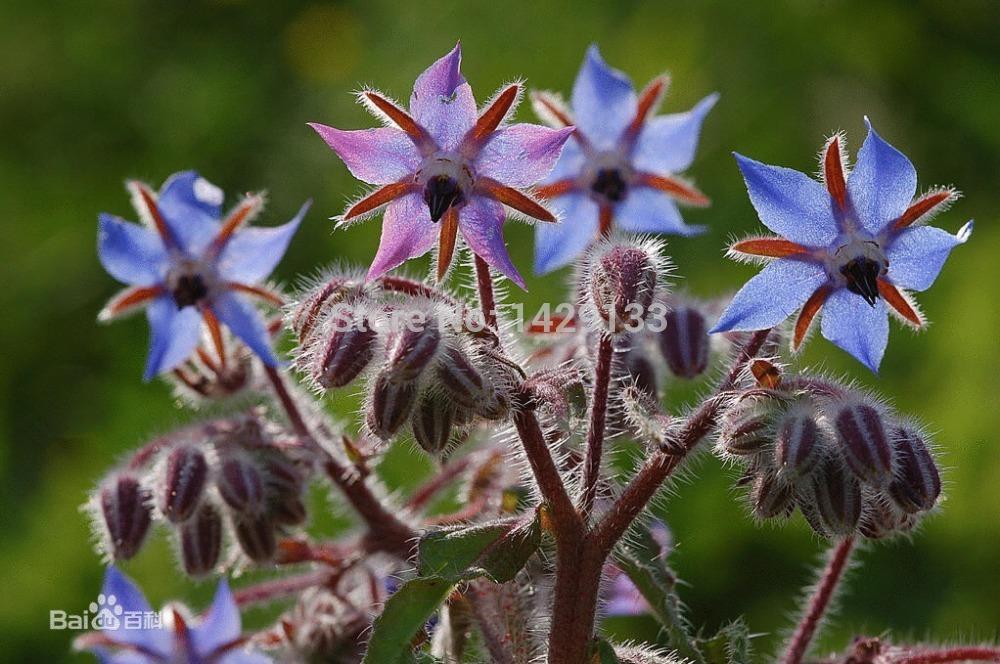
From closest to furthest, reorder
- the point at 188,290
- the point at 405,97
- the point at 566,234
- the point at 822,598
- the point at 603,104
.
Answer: the point at 822,598
the point at 188,290
the point at 566,234
the point at 603,104
the point at 405,97

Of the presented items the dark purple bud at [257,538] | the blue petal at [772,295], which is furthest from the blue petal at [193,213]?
the blue petal at [772,295]

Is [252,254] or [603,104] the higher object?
[603,104]

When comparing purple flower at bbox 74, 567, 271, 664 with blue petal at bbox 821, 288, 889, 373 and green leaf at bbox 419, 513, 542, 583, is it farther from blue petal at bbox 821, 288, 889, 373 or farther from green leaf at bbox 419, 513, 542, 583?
blue petal at bbox 821, 288, 889, 373

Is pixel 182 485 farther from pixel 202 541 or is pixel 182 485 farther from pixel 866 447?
pixel 866 447

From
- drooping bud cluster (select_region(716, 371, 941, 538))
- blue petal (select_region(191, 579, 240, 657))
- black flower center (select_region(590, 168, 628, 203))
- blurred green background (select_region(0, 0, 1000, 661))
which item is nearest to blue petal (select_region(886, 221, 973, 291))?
drooping bud cluster (select_region(716, 371, 941, 538))

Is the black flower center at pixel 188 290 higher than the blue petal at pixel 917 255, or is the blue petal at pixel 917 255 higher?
the black flower center at pixel 188 290

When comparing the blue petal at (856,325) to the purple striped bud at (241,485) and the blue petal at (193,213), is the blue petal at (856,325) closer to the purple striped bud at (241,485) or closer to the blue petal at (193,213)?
the purple striped bud at (241,485)

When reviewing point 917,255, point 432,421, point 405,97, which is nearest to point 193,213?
point 432,421
